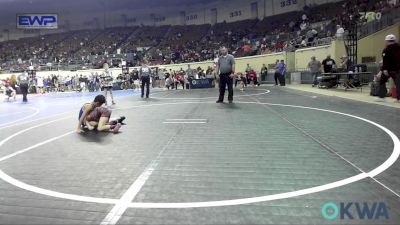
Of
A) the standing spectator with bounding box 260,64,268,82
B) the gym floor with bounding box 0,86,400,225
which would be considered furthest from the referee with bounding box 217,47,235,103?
the standing spectator with bounding box 260,64,268,82

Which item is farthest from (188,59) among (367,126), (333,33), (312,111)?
(367,126)

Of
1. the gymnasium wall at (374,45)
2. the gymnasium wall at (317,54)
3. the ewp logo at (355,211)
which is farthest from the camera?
the gymnasium wall at (317,54)

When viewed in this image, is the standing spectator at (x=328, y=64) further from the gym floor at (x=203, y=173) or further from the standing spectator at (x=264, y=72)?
the gym floor at (x=203, y=173)

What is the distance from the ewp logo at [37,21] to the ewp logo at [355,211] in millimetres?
→ 37951

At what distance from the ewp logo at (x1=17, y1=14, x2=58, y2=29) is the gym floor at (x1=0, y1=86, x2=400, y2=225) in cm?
3279

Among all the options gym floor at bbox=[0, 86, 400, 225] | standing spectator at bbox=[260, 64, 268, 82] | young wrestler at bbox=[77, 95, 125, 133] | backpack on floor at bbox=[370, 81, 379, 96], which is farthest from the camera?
standing spectator at bbox=[260, 64, 268, 82]

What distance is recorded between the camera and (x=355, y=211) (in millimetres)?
3139

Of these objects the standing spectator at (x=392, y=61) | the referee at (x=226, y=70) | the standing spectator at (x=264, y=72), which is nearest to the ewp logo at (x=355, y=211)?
the standing spectator at (x=392, y=61)

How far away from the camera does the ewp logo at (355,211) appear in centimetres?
303

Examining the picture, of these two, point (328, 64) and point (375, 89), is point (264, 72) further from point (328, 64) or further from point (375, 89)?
point (375, 89)

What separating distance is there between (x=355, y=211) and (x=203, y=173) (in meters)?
1.72

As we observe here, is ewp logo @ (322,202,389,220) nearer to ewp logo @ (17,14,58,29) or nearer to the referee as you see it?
the referee

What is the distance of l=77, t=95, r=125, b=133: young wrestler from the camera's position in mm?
7629

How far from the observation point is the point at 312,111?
9648 millimetres
